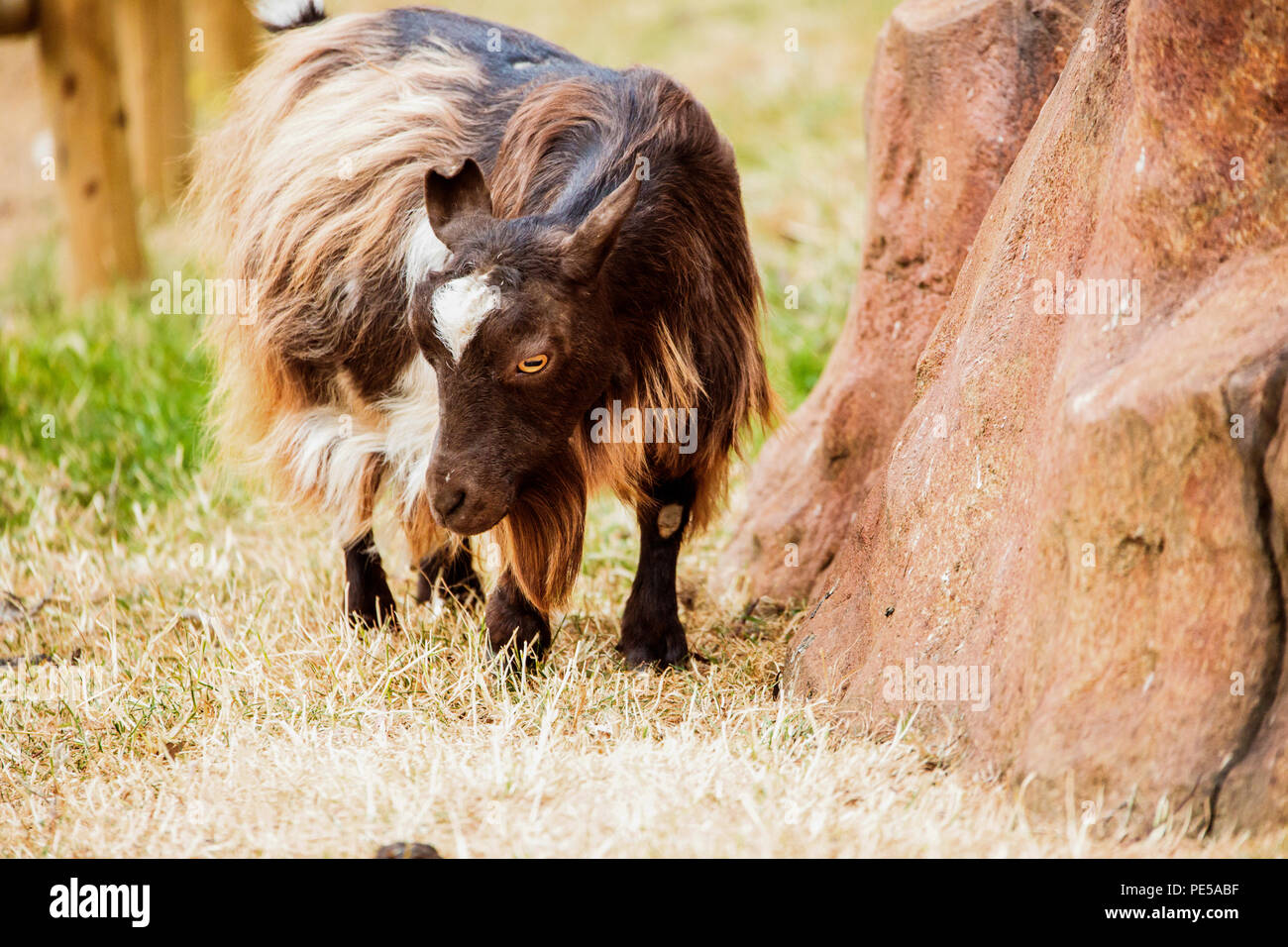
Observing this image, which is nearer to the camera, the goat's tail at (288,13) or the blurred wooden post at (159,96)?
the goat's tail at (288,13)

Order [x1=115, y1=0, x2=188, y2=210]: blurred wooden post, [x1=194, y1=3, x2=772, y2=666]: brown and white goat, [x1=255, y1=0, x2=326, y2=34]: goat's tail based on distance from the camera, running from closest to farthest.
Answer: [x1=194, y1=3, x2=772, y2=666]: brown and white goat, [x1=255, y1=0, x2=326, y2=34]: goat's tail, [x1=115, y1=0, x2=188, y2=210]: blurred wooden post

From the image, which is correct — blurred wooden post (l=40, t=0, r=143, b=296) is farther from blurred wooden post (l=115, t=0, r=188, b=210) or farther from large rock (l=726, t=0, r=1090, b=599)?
large rock (l=726, t=0, r=1090, b=599)

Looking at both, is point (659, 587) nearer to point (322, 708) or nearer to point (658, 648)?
point (658, 648)

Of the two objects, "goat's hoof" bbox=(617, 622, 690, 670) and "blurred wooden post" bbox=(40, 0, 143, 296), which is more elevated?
"blurred wooden post" bbox=(40, 0, 143, 296)

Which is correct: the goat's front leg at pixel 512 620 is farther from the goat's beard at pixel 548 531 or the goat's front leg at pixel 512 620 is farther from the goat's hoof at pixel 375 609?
the goat's hoof at pixel 375 609

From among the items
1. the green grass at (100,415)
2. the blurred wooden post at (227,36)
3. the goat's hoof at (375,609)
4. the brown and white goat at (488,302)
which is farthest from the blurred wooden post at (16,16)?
the goat's hoof at (375,609)

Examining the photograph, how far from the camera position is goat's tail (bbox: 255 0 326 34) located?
17.5ft

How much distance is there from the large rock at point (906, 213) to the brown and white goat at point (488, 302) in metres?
0.61

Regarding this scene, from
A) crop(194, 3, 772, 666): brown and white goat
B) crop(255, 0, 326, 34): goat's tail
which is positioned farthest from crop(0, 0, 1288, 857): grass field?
crop(255, 0, 326, 34): goat's tail

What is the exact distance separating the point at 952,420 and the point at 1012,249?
0.51m

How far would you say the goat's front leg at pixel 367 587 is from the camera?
191 inches

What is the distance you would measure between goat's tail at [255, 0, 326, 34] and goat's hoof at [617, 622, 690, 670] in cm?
274
